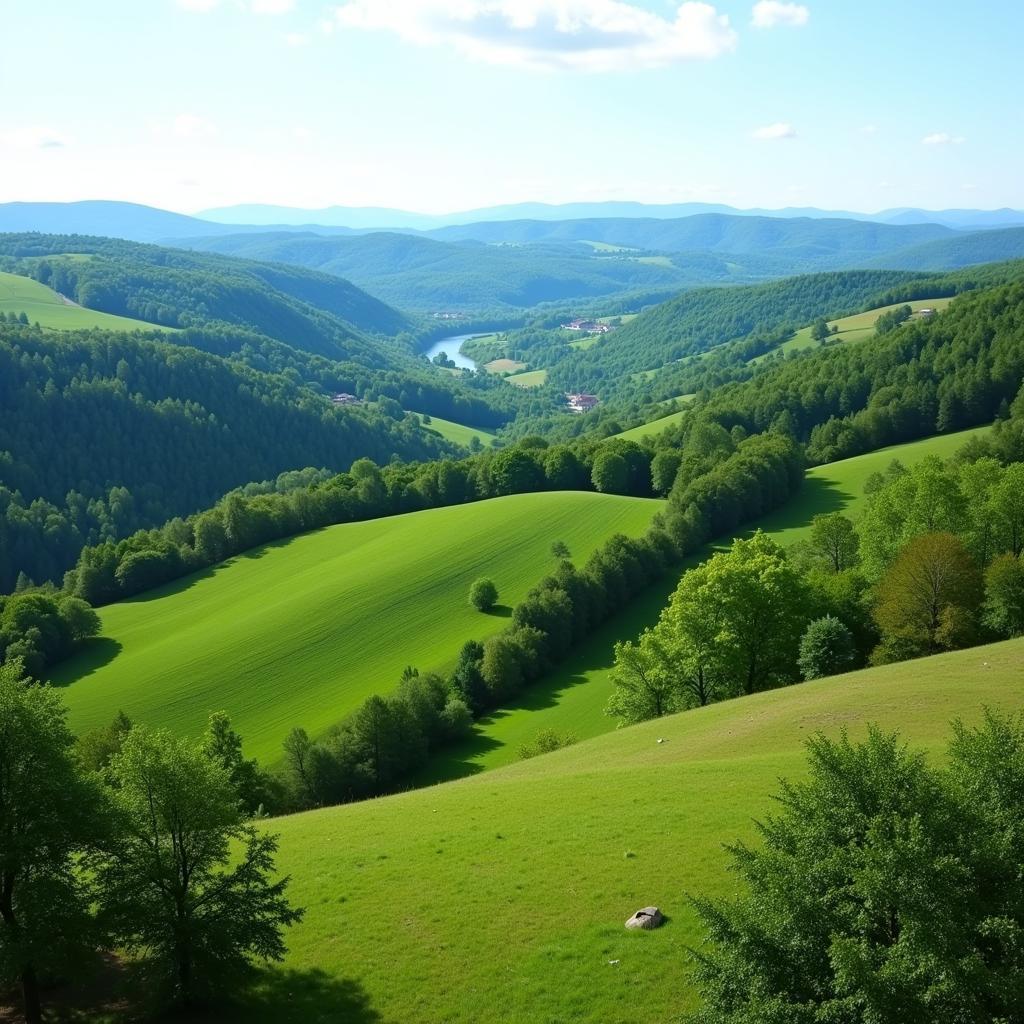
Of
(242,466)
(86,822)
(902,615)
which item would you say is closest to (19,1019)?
(86,822)

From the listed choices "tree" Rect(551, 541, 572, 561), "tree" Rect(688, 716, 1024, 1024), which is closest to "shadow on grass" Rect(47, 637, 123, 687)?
"tree" Rect(551, 541, 572, 561)

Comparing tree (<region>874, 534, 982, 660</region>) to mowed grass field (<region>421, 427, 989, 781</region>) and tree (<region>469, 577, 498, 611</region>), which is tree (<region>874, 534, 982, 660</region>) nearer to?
mowed grass field (<region>421, 427, 989, 781</region>)

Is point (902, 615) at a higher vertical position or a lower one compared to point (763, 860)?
lower

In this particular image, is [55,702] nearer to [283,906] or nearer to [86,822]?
[86,822]

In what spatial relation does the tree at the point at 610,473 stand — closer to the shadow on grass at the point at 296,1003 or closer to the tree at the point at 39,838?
the shadow on grass at the point at 296,1003

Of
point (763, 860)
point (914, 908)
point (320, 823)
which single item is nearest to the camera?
point (914, 908)
